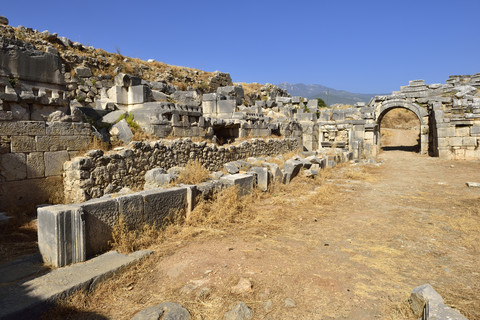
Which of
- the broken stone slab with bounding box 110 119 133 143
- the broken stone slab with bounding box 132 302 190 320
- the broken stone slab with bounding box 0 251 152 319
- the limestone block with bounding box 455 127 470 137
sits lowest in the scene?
the broken stone slab with bounding box 132 302 190 320

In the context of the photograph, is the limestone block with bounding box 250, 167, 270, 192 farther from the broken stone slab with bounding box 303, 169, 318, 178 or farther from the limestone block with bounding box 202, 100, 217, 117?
the limestone block with bounding box 202, 100, 217, 117

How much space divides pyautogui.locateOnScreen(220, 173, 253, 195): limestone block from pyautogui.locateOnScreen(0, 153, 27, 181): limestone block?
3.71 m

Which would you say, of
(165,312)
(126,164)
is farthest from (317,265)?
(126,164)

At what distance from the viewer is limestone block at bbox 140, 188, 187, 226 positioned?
455 cm

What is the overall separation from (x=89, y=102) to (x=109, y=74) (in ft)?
11.3

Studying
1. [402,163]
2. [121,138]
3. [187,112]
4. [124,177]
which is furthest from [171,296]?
[402,163]

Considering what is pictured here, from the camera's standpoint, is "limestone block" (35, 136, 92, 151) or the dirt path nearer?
the dirt path

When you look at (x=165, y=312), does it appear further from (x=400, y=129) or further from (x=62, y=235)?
(x=400, y=129)

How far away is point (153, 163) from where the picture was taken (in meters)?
7.10

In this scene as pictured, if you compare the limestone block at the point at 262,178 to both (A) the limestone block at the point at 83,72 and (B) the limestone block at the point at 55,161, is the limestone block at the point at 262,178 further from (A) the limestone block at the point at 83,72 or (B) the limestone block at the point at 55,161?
(A) the limestone block at the point at 83,72

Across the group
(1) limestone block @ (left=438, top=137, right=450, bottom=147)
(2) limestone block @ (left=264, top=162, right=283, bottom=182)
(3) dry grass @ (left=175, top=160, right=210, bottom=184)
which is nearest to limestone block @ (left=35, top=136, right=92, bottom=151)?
(3) dry grass @ (left=175, top=160, right=210, bottom=184)

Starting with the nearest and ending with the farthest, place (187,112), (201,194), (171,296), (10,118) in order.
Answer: (171,296)
(10,118)
(201,194)
(187,112)

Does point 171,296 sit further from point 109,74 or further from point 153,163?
point 109,74

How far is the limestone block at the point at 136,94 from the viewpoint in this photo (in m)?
8.96
